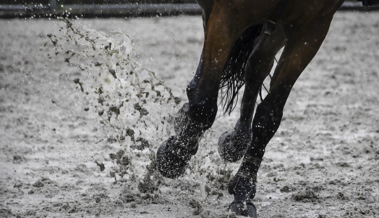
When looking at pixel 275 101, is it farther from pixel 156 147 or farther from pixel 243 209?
pixel 156 147

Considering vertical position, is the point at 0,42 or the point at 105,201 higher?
the point at 0,42

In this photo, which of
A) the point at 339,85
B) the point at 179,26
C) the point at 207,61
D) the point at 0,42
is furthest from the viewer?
the point at 179,26

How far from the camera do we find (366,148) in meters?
4.22

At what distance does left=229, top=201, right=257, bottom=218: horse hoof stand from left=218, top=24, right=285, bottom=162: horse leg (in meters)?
0.55

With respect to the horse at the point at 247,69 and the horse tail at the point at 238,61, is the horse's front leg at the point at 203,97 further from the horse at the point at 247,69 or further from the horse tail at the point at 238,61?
the horse tail at the point at 238,61

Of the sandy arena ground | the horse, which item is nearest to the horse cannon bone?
the horse

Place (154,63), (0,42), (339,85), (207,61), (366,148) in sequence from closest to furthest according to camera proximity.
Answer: (207,61) < (366,148) < (339,85) < (154,63) < (0,42)

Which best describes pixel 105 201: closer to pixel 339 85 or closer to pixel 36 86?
pixel 36 86

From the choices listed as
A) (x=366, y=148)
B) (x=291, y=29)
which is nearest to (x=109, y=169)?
(x=291, y=29)

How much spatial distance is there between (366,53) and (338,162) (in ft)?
14.2

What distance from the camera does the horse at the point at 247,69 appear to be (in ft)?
8.74

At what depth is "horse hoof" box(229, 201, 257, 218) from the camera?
2.91 metres

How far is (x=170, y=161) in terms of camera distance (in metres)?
3.08

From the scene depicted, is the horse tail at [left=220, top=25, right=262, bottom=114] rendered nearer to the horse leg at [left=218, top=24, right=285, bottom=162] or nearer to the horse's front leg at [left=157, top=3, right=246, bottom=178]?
the horse leg at [left=218, top=24, right=285, bottom=162]
